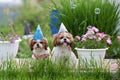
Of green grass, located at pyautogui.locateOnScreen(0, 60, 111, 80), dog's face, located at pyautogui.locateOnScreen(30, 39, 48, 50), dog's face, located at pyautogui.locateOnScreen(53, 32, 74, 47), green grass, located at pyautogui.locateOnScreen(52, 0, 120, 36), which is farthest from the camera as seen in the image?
green grass, located at pyautogui.locateOnScreen(52, 0, 120, 36)

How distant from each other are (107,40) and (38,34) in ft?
3.05

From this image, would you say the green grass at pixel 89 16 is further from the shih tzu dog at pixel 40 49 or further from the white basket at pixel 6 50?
the shih tzu dog at pixel 40 49

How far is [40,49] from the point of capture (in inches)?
235

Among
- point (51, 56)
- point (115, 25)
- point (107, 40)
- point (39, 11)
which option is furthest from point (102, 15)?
point (39, 11)

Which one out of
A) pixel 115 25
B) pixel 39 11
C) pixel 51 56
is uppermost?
pixel 39 11

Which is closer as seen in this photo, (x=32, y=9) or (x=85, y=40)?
(x=85, y=40)

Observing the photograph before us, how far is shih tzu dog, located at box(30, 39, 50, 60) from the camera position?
589 cm

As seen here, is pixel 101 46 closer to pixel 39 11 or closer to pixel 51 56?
pixel 51 56

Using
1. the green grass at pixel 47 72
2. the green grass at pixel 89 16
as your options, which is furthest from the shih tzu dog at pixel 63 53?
the green grass at pixel 89 16

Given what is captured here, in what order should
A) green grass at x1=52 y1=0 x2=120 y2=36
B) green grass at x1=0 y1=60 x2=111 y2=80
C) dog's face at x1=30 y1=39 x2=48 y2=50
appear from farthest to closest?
green grass at x1=52 y1=0 x2=120 y2=36 < dog's face at x1=30 y1=39 x2=48 y2=50 < green grass at x1=0 y1=60 x2=111 y2=80

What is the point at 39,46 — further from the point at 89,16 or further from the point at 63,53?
the point at 89,16

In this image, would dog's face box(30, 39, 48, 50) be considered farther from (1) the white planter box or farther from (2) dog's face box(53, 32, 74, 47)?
(1) the white planter box

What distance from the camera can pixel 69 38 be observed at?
5766 mm

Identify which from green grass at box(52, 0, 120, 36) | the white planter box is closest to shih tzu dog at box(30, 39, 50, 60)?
the white planter box
